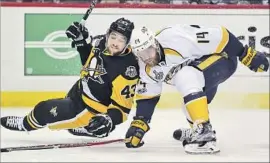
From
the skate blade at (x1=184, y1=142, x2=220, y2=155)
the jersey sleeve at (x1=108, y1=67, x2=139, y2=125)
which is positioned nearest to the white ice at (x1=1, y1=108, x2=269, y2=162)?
the skate blade at (x1=184, y1=142, x2=220, y2=155)

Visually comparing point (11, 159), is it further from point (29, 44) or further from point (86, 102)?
point (29, 44)

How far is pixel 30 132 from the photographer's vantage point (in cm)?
291

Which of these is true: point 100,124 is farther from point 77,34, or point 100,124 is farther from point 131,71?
point 77,34

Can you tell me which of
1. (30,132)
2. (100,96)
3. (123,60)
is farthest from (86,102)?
(30,132)

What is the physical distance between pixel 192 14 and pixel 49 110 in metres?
1.90

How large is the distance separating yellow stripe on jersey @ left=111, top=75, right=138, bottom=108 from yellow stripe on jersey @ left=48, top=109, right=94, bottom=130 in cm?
12

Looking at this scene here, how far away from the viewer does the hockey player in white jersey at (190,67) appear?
2.29 meters

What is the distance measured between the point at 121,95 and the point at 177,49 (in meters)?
0.28

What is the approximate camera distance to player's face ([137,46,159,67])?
7.72 feet

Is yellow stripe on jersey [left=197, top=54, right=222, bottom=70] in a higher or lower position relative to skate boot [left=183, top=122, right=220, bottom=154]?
higher

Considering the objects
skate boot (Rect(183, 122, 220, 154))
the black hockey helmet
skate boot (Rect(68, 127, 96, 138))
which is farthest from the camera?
skate boot (Rect(68, 127, 96, 138))

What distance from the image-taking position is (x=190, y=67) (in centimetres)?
237

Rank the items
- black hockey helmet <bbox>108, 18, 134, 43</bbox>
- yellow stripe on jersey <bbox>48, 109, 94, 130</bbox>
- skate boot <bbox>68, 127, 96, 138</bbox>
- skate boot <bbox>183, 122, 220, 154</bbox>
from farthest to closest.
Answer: skate boot <bbox>68, 127, 96, 138</bbox> < yellow stripe on jersey <bbox>48, 109, 94, 130</bbox> < black hockey helmet <bbox>108, 18, 134, 43</bbox> < skate boot <bbox>183, 122, 220, 154</bbox>

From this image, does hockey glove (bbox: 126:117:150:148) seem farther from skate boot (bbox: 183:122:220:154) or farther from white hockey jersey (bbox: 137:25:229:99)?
skate boot (bbox: 183:122:220:154)
